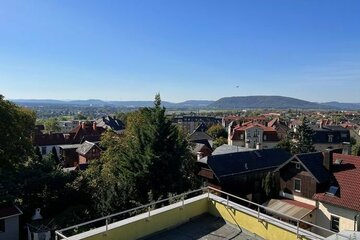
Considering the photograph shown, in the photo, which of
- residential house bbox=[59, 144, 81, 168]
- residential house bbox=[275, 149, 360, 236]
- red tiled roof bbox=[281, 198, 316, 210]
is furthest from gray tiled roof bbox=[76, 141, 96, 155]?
red tiled roof bbox=[281, 198, 316, 210]

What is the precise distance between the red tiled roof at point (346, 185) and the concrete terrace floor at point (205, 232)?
1507 centimetres

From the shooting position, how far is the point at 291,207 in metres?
24.9

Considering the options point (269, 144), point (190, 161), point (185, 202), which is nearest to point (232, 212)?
point (185, 202)

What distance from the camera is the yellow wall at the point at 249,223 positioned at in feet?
29.1

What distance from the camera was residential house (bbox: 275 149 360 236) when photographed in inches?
872

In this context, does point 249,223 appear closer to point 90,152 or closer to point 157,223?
point 157,223

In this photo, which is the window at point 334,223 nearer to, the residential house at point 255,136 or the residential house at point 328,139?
the residential house at point 255,136

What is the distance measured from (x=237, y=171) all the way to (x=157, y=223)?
73.5 feet

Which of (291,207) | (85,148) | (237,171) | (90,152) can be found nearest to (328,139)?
(237,171)

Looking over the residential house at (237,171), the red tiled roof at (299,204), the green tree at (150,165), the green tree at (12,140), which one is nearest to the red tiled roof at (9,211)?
the green tree at (150,165)

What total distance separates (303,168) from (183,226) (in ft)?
60.8

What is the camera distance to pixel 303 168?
85.6 ft

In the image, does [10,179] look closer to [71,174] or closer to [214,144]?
[71,174]

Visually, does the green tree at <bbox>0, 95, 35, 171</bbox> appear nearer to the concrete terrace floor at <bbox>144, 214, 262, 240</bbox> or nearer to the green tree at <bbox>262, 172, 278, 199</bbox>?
the concrete terrace floor at <bbox>144, 214, 262, 240</bbox>
